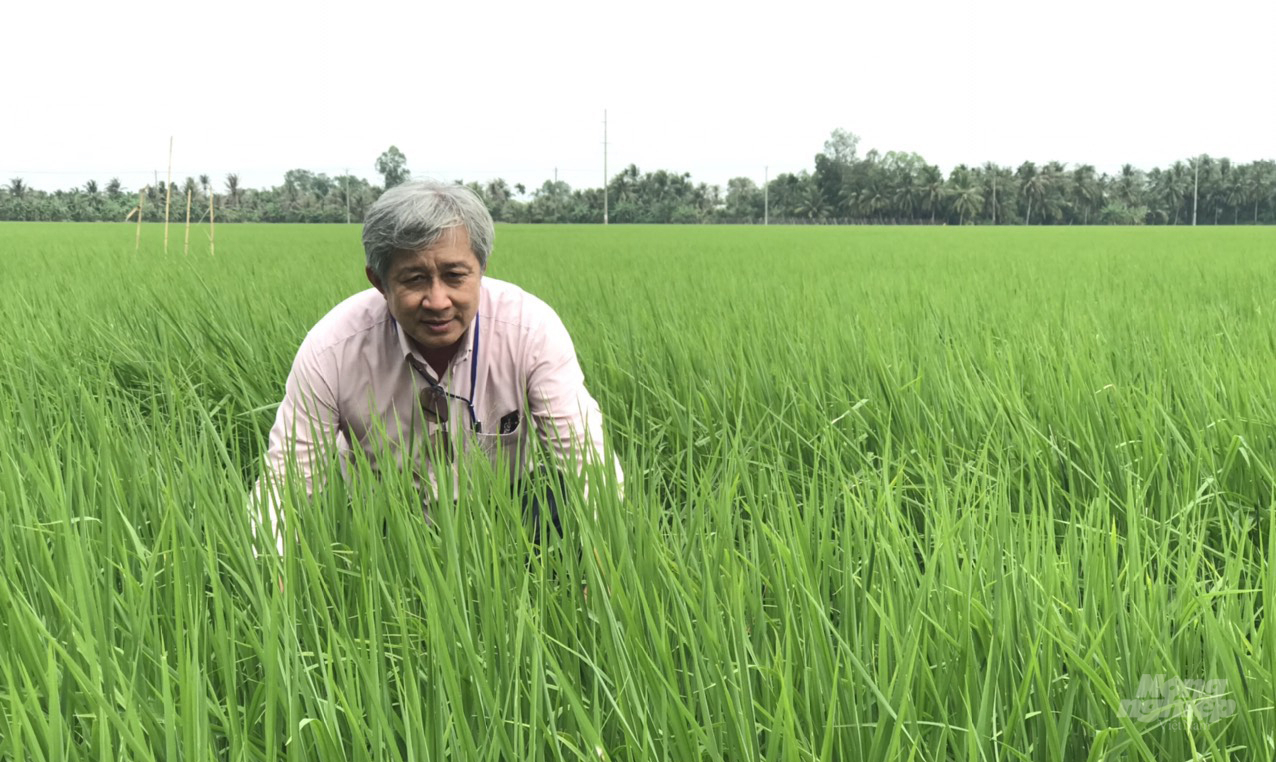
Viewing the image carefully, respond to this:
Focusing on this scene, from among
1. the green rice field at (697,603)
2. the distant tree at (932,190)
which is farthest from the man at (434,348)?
the distant tree at (932,190)

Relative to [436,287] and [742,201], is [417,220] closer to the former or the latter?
[436,287]

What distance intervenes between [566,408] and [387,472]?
609 mm

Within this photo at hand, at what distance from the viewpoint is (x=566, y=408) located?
5.48 ft

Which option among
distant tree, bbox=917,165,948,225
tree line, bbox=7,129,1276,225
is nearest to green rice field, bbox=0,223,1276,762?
tree line, bbox=7,129,1276,225

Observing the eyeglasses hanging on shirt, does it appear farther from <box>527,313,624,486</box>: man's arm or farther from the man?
<box>527,313,624,486</box>: man's arm

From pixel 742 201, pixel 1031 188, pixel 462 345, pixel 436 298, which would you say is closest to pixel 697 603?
pixel 436 298

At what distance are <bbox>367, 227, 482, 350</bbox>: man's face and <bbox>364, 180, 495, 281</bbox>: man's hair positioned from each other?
15mm

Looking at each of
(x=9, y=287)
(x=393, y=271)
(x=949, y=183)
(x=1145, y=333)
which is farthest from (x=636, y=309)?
(x=949, y=183)

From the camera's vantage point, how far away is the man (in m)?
1.54

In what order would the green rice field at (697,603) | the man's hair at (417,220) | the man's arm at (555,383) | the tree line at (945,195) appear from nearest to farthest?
the green rice field at (697,603) → the man's hair at (417,220) → the man's arm at (555,383) → the tree line at (945,195)

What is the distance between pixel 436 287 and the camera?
1.55 meters

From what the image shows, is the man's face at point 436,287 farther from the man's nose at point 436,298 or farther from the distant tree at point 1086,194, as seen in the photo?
the distant tree at point 1086,194

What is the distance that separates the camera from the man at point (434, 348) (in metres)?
1.54

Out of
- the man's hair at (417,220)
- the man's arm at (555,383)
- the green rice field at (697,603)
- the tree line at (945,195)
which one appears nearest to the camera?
the green rice field at (697,603)
